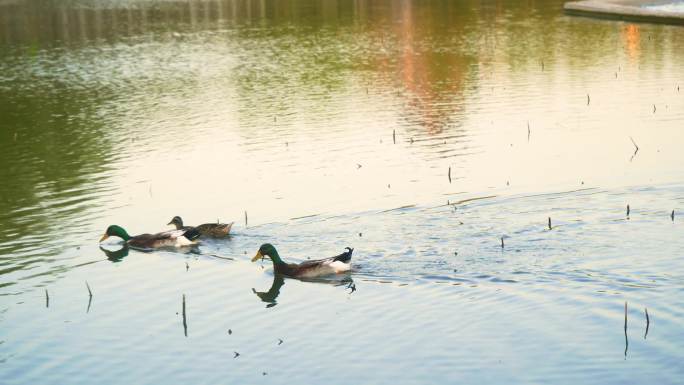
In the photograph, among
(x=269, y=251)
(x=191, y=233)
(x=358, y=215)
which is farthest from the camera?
(x=358, y=215)

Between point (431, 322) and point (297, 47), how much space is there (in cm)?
3596

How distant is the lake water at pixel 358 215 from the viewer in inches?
541

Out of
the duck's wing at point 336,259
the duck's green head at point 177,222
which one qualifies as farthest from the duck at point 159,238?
the duck's wing at point 336,259

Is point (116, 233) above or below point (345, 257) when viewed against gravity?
below

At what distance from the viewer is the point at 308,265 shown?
1684 cm

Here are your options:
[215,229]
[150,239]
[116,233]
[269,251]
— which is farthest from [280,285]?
[116,233]

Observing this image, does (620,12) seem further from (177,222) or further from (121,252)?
(121,252)

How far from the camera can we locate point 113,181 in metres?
24.5

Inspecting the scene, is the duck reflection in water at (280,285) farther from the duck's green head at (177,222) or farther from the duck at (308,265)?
the duck's green head at (177,222)

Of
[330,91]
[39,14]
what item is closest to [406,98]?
[330,91]

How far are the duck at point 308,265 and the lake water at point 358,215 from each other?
186 millimetres

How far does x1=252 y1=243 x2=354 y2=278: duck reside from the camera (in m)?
16.4

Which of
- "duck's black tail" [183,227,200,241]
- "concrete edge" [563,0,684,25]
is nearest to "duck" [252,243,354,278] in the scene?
"duck's black tail" [183,227,200,241]

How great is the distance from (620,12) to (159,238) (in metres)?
39.8
